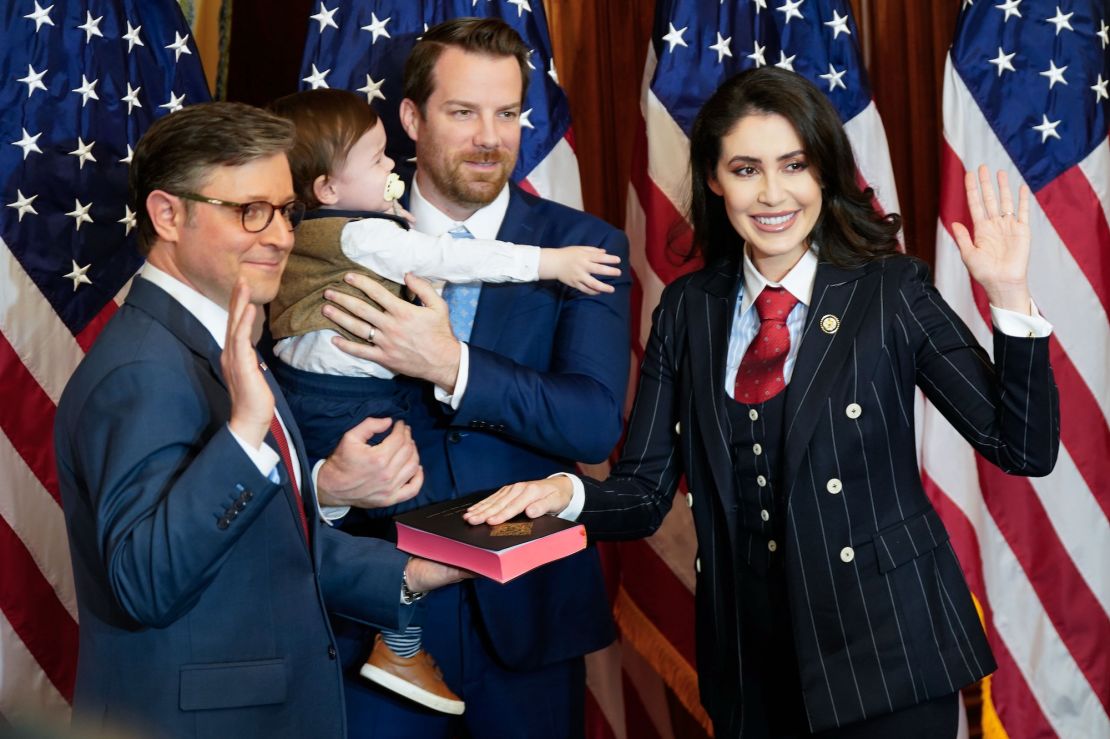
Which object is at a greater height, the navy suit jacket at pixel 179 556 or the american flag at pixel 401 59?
the american flag at pixel 401 59

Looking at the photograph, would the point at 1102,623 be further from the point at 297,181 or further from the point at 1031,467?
the point at 297,181

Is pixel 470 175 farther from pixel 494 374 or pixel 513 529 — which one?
pixel 513 529

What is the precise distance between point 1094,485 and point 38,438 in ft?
10.1

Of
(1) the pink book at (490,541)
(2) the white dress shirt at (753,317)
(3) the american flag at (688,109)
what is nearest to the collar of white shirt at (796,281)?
(2) the white dress shirt at (753,317)

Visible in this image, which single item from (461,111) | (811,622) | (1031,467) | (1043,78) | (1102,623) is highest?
(1043,78)

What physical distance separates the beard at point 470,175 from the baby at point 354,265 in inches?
5.1

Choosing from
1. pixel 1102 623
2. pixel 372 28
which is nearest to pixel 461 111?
pixel 372 28

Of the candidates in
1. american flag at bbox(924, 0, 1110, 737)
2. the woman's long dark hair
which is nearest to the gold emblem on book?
the woman's long dark hair

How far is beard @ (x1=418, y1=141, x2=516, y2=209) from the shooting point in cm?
283

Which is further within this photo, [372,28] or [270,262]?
[372,28]

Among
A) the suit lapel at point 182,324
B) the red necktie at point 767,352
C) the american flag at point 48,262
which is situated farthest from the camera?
the american flag at point 48,262

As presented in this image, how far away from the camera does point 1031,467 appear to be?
2193mm

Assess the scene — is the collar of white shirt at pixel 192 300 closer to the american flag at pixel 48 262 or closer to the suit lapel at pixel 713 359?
the suit lapel at pixel 713 359

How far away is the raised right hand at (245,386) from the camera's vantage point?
6.04ft
